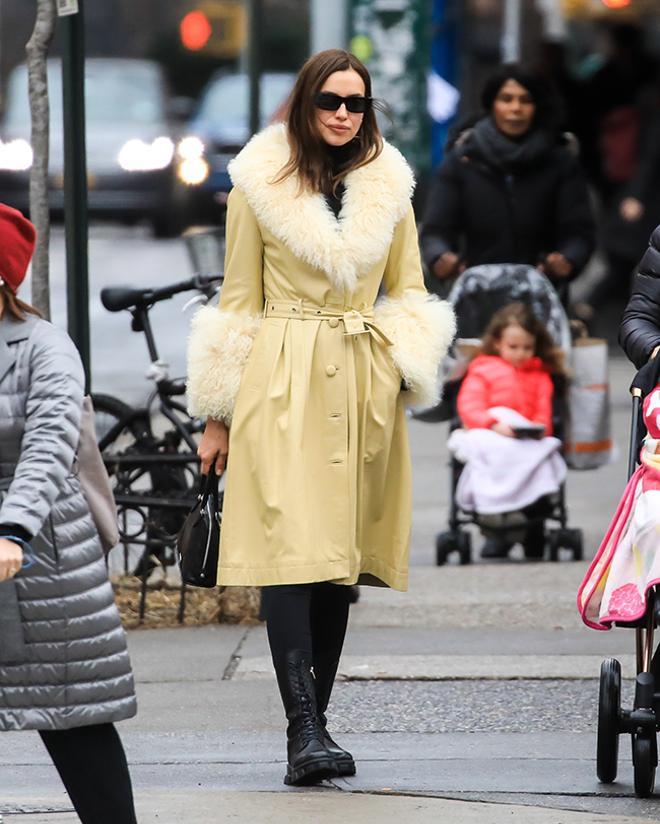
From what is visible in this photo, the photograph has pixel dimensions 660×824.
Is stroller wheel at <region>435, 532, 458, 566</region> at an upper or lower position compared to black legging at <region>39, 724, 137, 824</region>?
lower

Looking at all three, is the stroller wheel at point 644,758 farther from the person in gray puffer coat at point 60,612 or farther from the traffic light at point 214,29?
the traffic light at point 214,29

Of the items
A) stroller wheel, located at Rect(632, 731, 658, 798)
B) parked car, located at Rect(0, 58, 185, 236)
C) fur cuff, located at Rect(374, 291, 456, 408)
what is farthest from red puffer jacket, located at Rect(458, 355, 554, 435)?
parked car, located at Rect(0, 58, 185, 236)

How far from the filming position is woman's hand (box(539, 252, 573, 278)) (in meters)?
9.26

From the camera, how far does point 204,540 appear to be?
230 inches

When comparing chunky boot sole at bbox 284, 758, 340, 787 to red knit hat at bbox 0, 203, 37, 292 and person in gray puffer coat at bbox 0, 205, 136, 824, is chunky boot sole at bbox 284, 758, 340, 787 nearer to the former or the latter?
person in gray puffer coat at bbox 0, 205, 136, 824

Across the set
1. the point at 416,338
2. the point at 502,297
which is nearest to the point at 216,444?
the point at 416,338

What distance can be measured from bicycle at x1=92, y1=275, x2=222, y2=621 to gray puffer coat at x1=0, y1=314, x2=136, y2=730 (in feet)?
11.2

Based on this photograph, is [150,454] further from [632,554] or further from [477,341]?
[632,554]

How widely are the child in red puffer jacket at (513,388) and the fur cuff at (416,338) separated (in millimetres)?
3027

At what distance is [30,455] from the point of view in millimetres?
4328

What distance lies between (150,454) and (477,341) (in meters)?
1.81

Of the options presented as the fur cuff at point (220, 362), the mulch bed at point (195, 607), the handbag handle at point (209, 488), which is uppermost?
the fur cuff at point (220, 362)

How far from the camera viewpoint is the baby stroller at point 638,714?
5.36 meters

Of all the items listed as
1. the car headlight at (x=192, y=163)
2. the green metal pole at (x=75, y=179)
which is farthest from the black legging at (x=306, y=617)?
the car headlight at (x=192, y=163)
